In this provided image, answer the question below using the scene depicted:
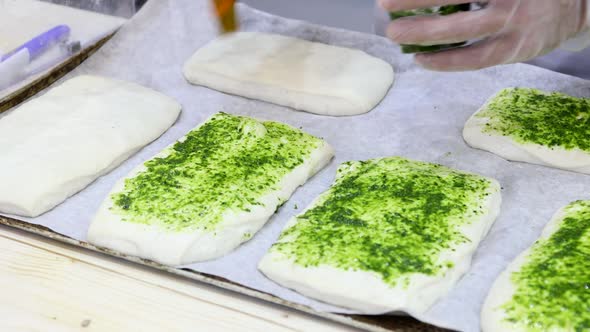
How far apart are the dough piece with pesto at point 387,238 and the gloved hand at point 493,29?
1.04 ft

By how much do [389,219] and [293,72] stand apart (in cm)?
90

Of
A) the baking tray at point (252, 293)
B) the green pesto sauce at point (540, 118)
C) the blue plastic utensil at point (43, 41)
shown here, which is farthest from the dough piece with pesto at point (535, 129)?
the blue plastic utensil at point (43, 41)

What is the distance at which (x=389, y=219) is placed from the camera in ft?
5.89

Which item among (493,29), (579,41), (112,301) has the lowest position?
(112,301)

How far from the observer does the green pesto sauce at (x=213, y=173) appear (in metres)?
1.86

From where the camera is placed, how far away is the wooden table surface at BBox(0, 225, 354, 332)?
1.63 m

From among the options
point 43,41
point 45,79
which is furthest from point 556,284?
point 43,41

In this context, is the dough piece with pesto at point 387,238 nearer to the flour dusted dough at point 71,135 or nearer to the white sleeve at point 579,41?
the white sleeve at point 579,41

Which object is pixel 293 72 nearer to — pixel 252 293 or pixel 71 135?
pixel 71 135

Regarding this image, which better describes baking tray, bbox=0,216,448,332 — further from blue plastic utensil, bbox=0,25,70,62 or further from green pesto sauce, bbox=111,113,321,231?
blue plastic utensil, bbox=0,25,70,62

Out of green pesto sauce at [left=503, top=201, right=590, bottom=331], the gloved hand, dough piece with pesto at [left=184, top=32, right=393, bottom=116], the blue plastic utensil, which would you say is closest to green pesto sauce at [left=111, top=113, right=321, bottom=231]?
dough piece with pesto at [left=184, top=32, right=393, bottom=116]

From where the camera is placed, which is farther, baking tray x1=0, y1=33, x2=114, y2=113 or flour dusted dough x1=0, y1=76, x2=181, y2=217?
baking tray x1=0, y1=33, x2=114, y2=113

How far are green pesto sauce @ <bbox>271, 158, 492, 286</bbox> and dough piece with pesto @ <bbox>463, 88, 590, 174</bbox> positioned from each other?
0.22 metres

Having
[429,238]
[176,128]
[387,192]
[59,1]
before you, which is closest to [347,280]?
[429,238]
